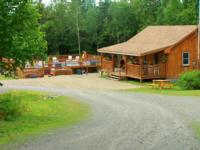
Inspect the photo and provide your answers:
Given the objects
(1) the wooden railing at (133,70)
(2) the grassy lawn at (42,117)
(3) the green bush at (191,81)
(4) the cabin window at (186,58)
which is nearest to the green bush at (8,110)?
(2) the grassy lawn at (42,117)

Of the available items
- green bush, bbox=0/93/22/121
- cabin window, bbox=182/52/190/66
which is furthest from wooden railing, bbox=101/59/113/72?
green bush, bbox=0/93/22/121

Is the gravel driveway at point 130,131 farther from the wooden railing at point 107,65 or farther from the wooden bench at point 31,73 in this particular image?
the wooden bench at point 31,73

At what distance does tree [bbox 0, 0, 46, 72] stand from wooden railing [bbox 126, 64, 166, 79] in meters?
22.1

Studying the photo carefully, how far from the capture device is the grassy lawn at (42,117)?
13880 mm

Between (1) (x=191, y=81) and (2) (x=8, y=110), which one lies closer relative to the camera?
(2) (x=8, y=110)

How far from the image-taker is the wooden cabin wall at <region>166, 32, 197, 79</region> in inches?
1561

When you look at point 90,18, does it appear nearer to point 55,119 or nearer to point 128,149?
point 55,119

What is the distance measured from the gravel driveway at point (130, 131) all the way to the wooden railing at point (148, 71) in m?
16.8

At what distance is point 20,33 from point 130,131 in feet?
17.5

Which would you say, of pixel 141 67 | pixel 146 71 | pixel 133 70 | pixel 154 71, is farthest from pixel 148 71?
pixel 133 70

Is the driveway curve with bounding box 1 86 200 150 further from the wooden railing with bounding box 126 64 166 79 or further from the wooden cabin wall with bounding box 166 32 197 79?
the wooden cabin wall with bounding box 166 32 197 79

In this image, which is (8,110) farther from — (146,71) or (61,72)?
(61,72)

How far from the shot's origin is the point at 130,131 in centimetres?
1410

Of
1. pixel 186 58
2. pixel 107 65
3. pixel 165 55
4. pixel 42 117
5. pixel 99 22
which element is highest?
pixel 99 22
